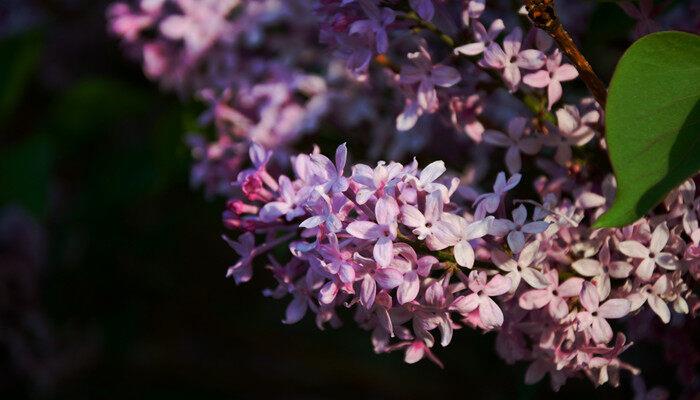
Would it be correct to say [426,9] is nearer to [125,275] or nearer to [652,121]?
[652,121]

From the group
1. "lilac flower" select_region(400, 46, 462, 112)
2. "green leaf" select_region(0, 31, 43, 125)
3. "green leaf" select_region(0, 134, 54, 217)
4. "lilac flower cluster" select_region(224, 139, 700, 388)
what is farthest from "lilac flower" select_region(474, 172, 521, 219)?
"green leaf" select_region(0, 31, 43, 125)

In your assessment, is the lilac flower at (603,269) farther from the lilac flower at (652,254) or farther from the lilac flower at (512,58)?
the lilac flower at (512,58)

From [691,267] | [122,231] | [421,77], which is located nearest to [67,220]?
[122,231]

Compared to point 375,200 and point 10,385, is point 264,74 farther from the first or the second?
point 10,385

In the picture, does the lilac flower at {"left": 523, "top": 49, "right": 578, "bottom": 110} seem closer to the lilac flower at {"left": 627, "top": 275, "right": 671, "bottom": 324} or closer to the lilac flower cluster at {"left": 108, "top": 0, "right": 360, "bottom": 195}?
the lilac flower at {"left": 627, "top": 275, "right": 671, "bottom": 324}

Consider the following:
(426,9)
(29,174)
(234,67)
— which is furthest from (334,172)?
(29,174)
